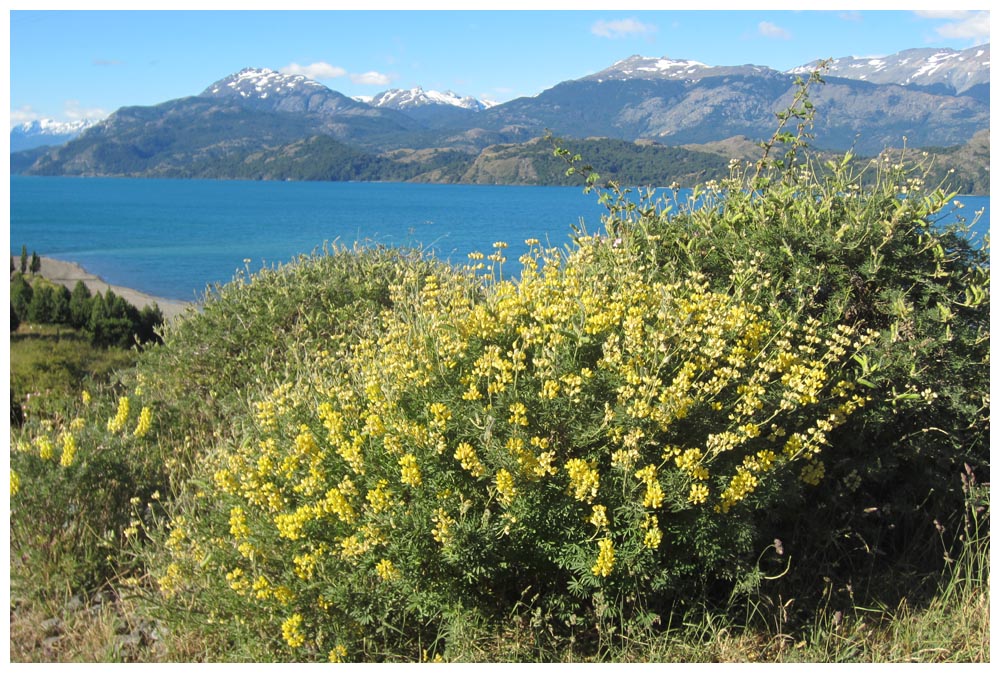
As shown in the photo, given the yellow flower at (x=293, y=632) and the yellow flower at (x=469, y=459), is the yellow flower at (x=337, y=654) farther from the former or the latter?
the yellow flower at (x=469, y=459)

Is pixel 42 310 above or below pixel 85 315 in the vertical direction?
above

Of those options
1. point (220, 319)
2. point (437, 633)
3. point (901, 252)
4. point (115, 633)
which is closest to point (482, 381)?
point (437, 633)

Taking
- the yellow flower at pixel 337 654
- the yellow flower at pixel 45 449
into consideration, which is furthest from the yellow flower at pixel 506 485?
the yellow flower at pixel 45 449

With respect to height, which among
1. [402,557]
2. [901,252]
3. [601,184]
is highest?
[601,184]

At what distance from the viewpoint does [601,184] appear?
634 cm

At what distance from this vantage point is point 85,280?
36.1 m

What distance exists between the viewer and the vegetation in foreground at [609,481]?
3422mm

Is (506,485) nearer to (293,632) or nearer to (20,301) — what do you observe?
(293,632)

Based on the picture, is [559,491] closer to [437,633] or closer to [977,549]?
[437,633]

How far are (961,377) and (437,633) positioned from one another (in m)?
3.24

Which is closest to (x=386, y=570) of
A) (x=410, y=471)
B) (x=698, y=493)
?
(x=410, y=471)

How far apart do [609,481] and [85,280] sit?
37.8 meters

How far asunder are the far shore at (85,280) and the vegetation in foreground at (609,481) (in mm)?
23805

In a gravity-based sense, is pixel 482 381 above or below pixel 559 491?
above
